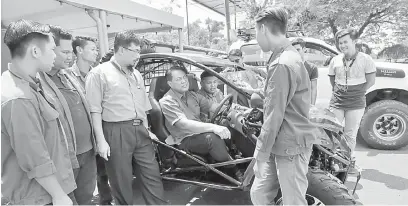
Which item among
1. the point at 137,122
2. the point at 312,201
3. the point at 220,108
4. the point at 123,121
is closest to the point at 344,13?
the point at 220,108

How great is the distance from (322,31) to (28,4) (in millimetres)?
15177

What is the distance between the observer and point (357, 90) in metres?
4.15

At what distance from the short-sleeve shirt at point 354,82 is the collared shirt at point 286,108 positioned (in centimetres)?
238

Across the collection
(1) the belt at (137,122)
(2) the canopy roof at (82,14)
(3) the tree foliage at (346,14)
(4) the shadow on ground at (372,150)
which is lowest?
(4) the shadow on ground at (372,150)

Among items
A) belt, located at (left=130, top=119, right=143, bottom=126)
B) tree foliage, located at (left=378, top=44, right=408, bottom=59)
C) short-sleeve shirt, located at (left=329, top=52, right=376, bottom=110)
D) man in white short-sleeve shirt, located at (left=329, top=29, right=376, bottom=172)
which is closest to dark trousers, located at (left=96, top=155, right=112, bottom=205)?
belt, located at (left=130, top=119, right=143, bottom=126)

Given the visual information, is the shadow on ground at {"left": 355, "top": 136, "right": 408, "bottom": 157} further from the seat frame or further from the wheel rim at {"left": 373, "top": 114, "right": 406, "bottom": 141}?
the seat frame

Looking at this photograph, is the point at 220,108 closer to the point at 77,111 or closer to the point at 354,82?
the point at 77,111

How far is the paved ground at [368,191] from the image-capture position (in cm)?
357

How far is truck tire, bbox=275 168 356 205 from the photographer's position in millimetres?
2469

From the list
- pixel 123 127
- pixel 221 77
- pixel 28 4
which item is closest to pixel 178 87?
pixel 221 77

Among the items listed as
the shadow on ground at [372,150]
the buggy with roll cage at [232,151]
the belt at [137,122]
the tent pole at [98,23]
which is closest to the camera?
the buggy with roll cage at [232,151]

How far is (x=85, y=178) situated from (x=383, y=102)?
16.0 ft

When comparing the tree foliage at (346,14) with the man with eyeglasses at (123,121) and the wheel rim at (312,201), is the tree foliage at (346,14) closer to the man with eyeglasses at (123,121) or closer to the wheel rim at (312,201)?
the man with eyeglasses at (123,121)

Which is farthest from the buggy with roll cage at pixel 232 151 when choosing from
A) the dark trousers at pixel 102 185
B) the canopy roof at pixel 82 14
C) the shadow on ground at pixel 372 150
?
the canopy roof at pixel 82 14
